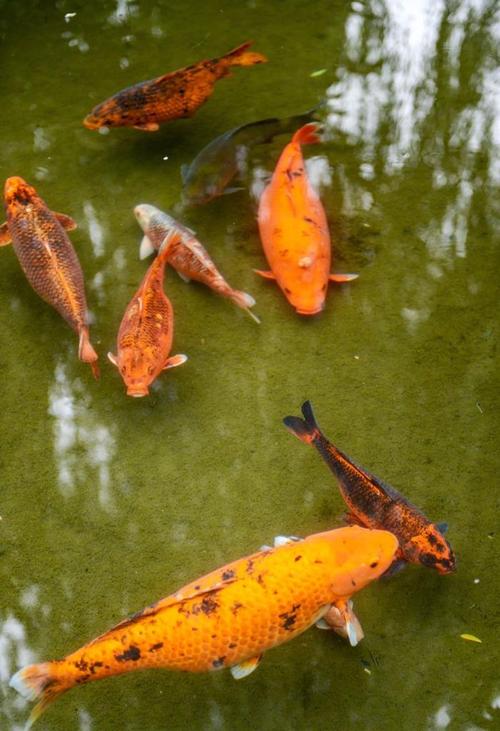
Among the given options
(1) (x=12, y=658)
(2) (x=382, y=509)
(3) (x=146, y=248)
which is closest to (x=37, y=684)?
(1) (x=12, y=658)

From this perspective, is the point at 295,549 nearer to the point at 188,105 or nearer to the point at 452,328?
the point at 452,328

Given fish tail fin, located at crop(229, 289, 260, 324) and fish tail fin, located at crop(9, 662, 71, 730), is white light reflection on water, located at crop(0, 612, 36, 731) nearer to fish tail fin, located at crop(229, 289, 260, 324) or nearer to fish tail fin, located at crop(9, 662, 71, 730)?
fish tail fin, located at crop(9, 662, 71, 730)

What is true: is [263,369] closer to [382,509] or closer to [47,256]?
[382,509]

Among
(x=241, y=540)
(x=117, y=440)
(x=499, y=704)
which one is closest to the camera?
(x=499, y=704)

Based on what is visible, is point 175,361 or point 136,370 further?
point 175,361

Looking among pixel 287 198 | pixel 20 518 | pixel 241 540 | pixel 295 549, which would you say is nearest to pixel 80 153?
pixel 287 198

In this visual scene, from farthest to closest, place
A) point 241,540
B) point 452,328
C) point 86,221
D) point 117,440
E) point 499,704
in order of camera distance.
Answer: point 86,221, point 452,328, point 117,440, point 241,540, point 499,704

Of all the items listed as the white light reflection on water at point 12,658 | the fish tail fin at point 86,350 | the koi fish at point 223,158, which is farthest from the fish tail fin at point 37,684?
the koi fish at point 223,158
